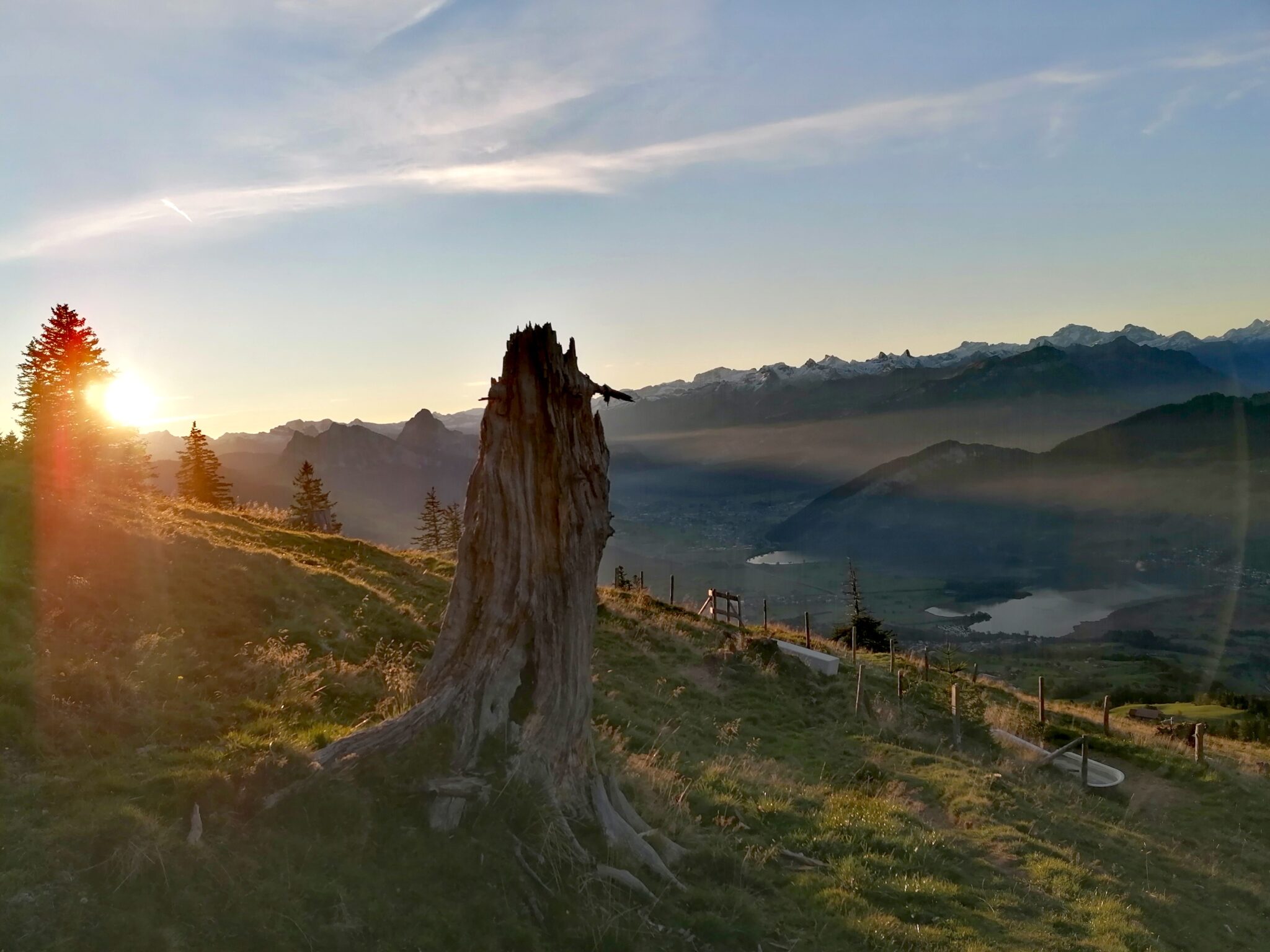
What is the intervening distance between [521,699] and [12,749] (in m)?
5.51

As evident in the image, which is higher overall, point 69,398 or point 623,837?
point 69,398

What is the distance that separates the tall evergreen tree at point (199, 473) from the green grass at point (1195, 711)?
67394 millimetres

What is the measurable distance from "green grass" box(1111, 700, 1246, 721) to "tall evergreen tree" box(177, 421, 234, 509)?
67394 mm

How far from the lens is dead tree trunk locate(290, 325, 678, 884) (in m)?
9.86

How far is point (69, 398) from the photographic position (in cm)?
3841

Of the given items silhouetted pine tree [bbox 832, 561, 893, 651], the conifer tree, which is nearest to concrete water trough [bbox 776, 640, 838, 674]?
silhouetted pine tree [bbox 832, 561, 893, 651]

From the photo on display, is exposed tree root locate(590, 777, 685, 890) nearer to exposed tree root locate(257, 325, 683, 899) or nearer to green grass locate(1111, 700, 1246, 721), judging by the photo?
exposed tree root locate(257, 325, 683, 899)

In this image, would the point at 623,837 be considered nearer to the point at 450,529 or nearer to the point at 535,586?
the point at 535,586

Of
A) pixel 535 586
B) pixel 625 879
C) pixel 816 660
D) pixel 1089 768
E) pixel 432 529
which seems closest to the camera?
pixel 625 879

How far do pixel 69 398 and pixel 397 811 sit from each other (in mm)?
39955

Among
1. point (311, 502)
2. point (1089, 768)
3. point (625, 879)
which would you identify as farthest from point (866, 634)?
point (625, 879)

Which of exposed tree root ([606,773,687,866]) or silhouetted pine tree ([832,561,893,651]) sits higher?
A: exposed tree root ([606,773,687,866])

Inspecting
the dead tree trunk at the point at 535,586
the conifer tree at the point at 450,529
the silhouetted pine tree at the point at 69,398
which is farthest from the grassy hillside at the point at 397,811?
the conifer tree at the point at 450,529

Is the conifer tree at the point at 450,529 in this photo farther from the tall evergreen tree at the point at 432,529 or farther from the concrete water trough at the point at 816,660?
the concrete water trough at the point at 816,660
